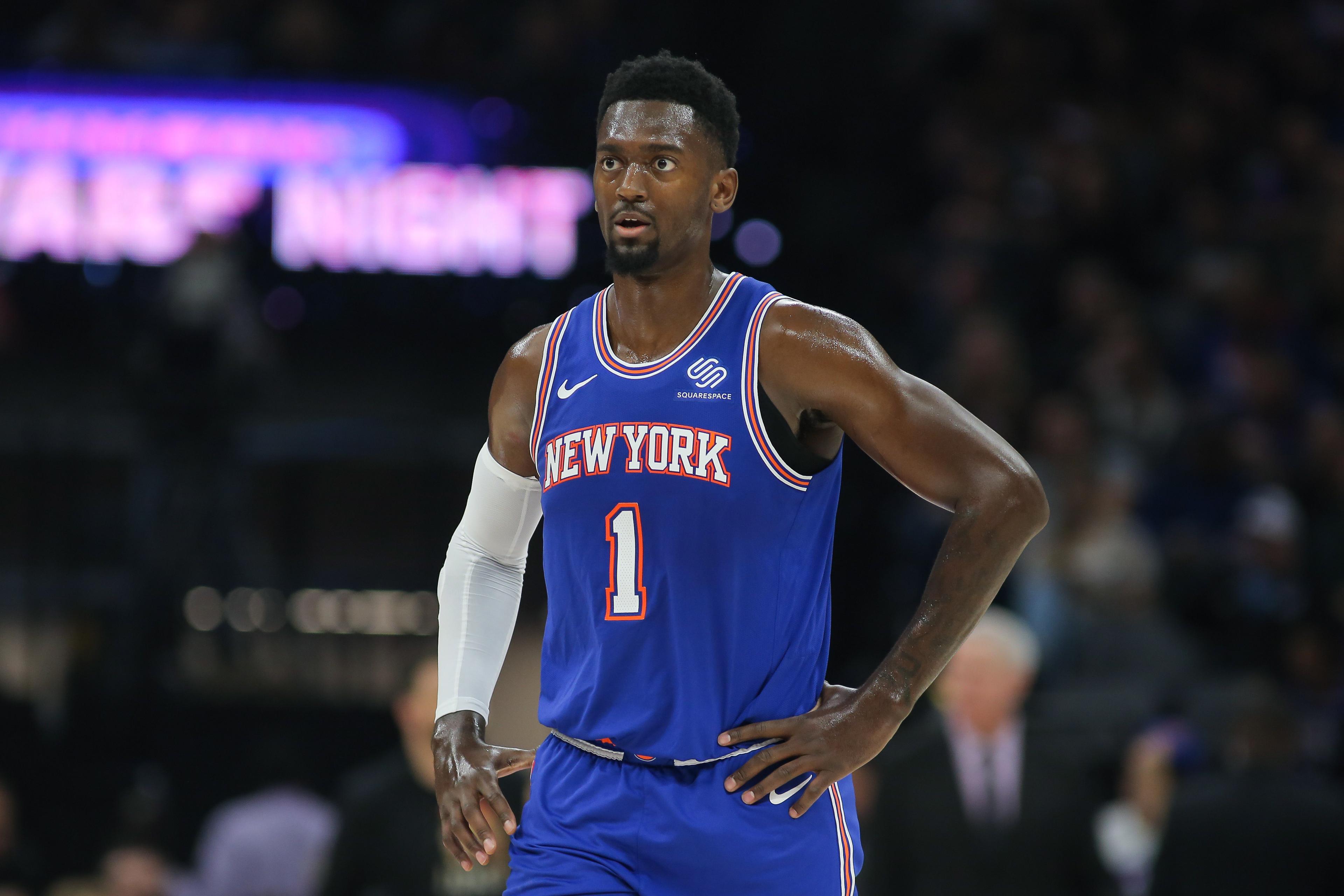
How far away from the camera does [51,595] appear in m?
9.71

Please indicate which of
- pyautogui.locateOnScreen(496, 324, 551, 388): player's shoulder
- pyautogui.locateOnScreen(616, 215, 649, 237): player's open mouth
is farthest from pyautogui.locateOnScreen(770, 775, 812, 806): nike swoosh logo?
pyautogui.locateOnScreen(616, 215, 649, 237): player's open mouth

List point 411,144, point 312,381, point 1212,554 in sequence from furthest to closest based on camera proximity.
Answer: point 312,381, point 411,144, point 1212,554

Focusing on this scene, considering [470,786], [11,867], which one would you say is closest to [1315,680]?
[470,786]

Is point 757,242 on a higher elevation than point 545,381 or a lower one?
higher

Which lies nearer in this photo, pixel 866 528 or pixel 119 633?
pixel 119 633

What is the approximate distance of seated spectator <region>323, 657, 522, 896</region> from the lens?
21.1 ft

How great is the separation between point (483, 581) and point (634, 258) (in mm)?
844

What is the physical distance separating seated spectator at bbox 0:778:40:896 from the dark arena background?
41 millimetres

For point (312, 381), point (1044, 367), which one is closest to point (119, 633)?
point (312, 381)

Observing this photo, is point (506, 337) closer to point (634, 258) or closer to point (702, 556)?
point (634, 258)

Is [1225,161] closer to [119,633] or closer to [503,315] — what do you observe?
[503,315]

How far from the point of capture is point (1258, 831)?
6.49 metres

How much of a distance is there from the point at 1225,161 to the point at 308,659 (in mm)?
6917

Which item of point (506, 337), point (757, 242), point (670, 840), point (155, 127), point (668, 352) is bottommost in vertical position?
point (670, 840)
